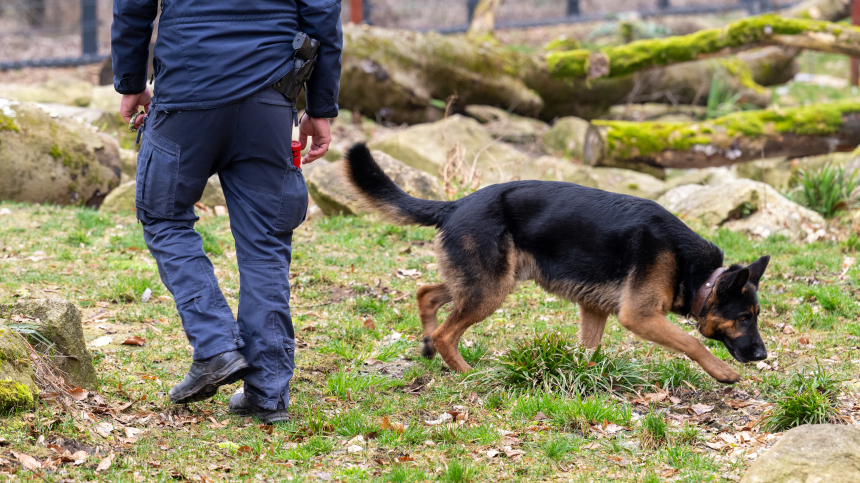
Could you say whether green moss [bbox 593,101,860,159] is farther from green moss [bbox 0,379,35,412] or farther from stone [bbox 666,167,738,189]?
green moss [bbox 0,379,35,412]

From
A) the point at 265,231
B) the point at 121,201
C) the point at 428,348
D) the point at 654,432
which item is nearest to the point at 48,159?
the point at 121,201

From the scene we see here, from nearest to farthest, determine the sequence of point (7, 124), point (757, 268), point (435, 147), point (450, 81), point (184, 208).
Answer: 1. point (184, 208)
2. point (757, 268)
3. point (7, 124)
4. point (435, 147)
5. point (450, 81)

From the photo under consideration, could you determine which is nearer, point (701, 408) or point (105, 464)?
point (105, 464)

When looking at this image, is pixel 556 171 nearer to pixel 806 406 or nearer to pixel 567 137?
pixel 567 137

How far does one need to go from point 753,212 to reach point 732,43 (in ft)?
14.1

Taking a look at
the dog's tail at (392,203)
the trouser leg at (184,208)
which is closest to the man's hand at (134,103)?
the trouser leg at (184,208)

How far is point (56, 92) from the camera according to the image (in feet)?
43.7

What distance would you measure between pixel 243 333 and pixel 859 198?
26.9 ft

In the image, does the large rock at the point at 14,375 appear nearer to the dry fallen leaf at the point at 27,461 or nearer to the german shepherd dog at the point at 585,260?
the dry fallen leaf at the point at 27,461

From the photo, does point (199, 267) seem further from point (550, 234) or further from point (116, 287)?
point (116, 287)

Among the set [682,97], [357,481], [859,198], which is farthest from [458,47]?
[357,481]

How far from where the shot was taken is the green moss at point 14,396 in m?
3.36

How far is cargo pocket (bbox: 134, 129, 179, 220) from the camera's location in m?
3.57

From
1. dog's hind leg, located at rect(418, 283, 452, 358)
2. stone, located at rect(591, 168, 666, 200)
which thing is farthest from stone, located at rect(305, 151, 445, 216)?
dog's hind leg, located at rect(418, 283, 452, 358)
